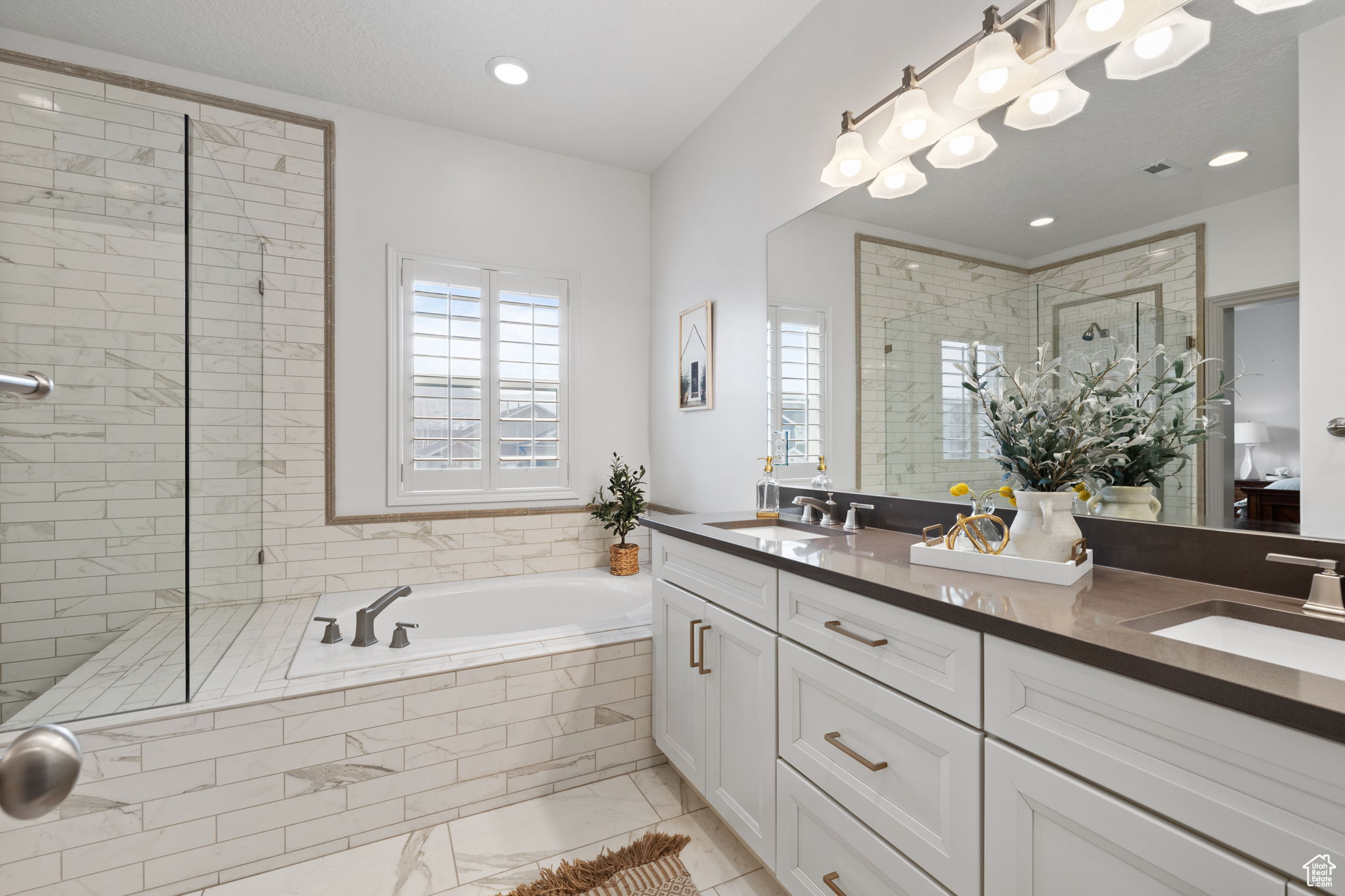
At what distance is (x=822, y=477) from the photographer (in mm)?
2227

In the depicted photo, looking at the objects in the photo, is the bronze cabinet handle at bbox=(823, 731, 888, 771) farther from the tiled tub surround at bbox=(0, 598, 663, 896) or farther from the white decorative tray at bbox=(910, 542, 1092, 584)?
the tiled tub surround at bbox=(0, 598, 663, 896)

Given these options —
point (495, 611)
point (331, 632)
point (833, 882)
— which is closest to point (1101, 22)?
point (833, 882)

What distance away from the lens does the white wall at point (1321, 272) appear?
1.00 metres

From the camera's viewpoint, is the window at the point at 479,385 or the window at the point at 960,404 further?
the window at the point at 479,385

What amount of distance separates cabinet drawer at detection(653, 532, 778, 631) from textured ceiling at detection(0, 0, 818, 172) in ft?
6.44

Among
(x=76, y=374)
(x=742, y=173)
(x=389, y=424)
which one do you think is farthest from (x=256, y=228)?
(x=742, y=173)

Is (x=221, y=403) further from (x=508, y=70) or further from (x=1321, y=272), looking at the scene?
(x=1321, y=272)

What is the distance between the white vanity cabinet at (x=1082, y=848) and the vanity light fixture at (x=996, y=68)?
59.1 inches

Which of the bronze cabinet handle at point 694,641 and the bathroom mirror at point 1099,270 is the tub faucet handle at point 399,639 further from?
the bathroom mirror at point 1099,270

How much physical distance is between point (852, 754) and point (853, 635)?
24 centimetres

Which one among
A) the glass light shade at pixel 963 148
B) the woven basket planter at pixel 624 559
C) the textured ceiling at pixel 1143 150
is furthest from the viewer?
the woven basket planter at pixel 624 559

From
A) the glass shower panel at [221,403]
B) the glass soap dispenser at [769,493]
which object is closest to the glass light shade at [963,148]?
the glass soap dispenser at [769,493]

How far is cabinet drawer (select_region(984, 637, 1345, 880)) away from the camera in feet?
2.02

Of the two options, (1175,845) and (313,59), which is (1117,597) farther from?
(313,59)
